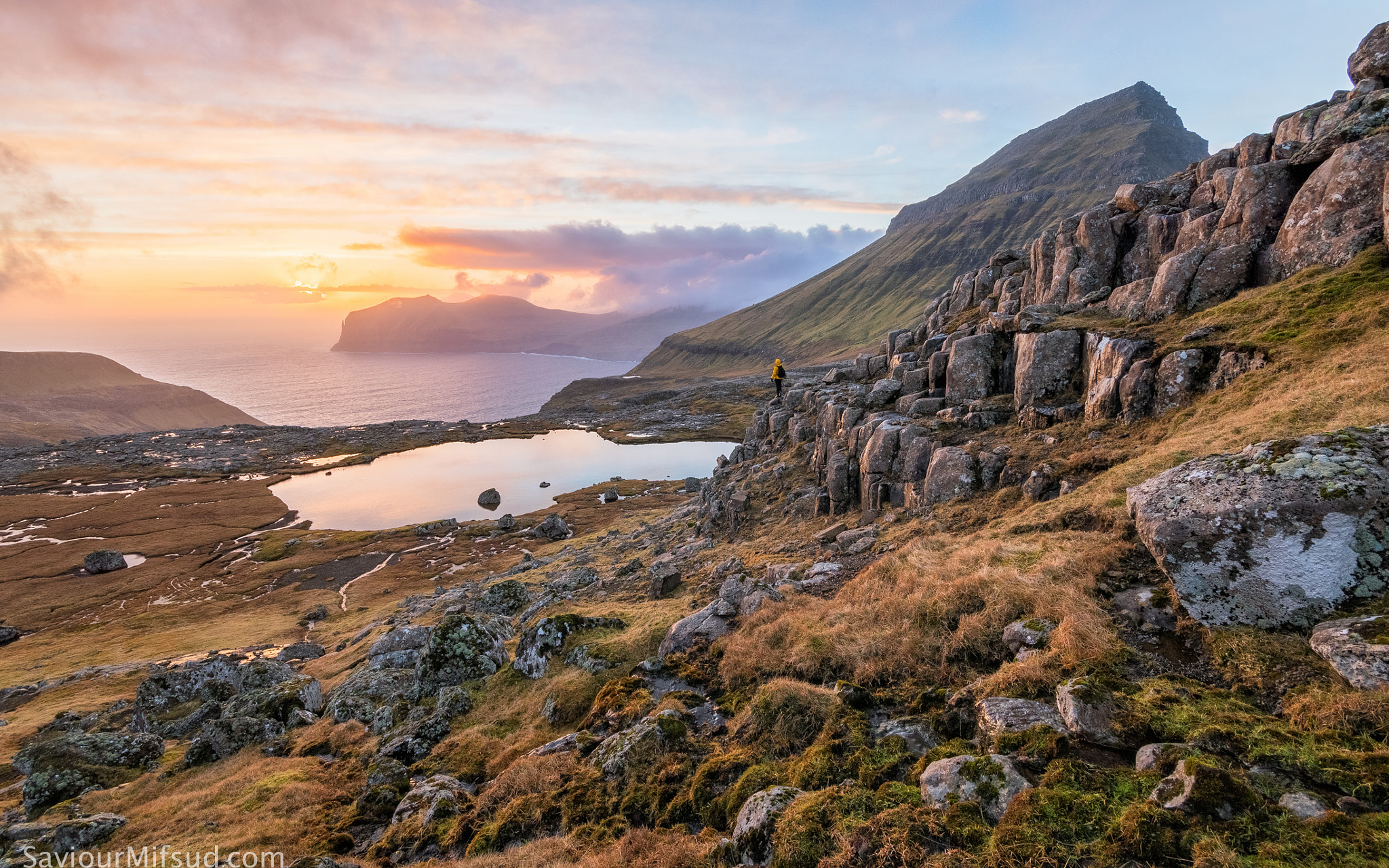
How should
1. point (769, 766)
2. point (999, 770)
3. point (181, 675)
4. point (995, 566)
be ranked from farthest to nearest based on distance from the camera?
point (181, 675), point (995, 566), point (769, 766), point (999, 770)

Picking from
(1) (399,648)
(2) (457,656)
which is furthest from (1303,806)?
(1) (399,648)

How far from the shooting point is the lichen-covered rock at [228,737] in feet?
79.2

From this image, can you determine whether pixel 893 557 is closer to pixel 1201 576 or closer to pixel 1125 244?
pixel 1201 576

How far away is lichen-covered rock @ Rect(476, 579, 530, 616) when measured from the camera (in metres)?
43.2

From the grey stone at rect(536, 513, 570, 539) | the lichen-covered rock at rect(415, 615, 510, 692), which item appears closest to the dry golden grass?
the lichen-covered rock at rect(415, 615, 510, 692)

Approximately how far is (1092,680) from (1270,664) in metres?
3.45

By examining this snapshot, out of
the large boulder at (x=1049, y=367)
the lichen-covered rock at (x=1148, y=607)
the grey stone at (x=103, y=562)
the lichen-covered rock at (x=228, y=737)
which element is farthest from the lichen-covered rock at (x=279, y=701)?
the grey stone at (x=103, y=562)

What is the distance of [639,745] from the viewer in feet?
48.8

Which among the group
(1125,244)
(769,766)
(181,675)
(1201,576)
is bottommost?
(181,675)

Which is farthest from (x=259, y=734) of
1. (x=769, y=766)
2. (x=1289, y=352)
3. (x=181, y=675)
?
(x=1289, y=352)

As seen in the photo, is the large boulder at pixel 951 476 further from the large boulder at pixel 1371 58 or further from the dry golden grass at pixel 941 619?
the large boulder at pixel 1371 58

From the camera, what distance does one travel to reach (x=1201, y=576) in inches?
508

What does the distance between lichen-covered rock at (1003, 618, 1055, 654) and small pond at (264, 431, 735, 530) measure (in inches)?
3442

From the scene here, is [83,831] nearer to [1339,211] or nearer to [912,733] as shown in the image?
[912,733]
